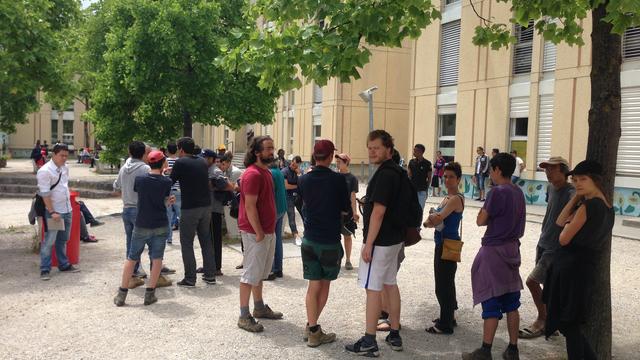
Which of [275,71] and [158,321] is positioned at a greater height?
[275,71]

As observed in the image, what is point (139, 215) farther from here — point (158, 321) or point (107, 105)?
point (107, 105)

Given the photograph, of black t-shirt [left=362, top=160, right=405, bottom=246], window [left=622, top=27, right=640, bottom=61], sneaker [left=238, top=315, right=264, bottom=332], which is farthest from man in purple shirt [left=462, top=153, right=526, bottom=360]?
window [left=622, top=27, right=640, bottom=61]

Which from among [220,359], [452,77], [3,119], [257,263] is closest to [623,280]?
[257,263]

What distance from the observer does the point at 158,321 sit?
5887mm

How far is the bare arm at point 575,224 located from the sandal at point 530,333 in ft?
5.45

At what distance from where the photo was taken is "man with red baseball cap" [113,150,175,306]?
257 inches

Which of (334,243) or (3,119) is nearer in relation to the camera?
(334,243)

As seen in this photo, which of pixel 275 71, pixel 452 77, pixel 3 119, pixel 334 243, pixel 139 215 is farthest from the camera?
pixel 3 119

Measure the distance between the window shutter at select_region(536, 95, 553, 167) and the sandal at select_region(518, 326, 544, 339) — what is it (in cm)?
1305

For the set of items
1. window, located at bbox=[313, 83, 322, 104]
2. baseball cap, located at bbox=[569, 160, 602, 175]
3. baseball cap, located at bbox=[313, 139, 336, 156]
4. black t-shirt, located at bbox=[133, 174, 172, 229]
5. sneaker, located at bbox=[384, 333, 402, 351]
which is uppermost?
window, located at bbox=[313, 83, 322, 104]

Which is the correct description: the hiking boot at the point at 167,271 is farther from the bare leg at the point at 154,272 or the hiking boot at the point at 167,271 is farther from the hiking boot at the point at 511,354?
the hiking boot at the point at 511,354

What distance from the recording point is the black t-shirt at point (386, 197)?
190 inches

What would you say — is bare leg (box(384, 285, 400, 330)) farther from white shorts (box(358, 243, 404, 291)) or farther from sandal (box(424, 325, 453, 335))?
sandal (box(424, 325, 453, 335))

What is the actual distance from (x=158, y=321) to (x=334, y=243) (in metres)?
2.13
